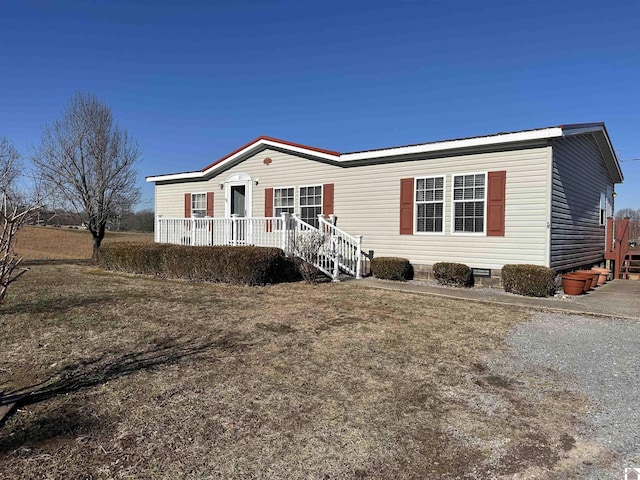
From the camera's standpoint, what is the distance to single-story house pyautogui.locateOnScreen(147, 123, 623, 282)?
356 inches

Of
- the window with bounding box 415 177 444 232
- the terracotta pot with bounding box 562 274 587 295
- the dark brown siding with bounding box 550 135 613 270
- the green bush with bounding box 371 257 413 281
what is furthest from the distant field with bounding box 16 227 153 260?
the terracotta pot with bounding box 562 274 587 295

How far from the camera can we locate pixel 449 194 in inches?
396

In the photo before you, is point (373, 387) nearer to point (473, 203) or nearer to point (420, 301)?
point (420, 301)

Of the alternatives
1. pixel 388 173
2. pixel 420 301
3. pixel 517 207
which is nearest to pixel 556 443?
pixel 420 301

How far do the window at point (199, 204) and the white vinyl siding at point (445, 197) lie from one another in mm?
1611

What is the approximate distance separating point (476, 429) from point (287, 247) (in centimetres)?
778

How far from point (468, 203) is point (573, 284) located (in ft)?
9.41

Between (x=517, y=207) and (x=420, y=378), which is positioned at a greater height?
(x=517, y=207)

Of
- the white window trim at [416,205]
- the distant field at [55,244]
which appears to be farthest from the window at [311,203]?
the distant field at [55,244]

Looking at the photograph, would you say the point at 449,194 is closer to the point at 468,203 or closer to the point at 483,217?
the point at 468,203

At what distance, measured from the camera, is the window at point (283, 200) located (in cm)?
1308

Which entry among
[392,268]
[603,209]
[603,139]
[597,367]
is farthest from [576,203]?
[597,367]

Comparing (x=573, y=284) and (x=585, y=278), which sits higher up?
(x=585, y=278)

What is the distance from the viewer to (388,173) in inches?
440
